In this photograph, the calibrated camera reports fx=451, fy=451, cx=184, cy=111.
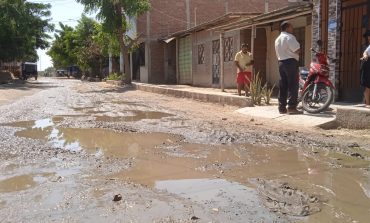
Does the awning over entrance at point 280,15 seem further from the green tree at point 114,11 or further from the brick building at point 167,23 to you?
the brick building at point 167,23

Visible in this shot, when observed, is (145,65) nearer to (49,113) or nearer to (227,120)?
(49,113)

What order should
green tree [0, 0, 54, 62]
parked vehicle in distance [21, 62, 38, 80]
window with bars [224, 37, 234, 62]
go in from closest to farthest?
window with bars [224, 37, 234, 62]
green tree [0, 0, 54, 62]
parked vehicle in distance [21, 62, 38, 80]

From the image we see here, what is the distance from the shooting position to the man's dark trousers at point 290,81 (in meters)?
8.73

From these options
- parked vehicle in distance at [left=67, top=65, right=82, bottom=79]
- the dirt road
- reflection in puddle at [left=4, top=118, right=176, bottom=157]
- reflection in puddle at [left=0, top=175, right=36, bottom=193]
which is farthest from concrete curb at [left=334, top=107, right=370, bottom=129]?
parked vehicle in distance at [left=67, top=65, right=82, bottom=79]

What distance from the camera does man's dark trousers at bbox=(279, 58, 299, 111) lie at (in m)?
8.73

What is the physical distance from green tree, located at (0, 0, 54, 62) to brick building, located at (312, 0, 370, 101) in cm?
2894

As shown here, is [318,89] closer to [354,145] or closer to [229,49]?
[354,145]

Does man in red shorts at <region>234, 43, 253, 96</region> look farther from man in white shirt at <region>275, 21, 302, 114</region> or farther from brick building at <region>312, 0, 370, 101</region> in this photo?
man in white shirt at <region>275, 21, 302, 114</region>

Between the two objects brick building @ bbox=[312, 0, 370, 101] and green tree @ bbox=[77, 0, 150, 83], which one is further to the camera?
green tree @ bbox=[77, 0, 150, 83]

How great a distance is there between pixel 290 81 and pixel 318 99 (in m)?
0.63

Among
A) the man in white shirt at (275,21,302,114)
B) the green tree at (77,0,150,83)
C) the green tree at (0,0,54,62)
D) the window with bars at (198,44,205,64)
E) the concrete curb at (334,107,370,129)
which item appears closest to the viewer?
the concrete curb at (334,107,370,129)

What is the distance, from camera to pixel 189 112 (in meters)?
11.3

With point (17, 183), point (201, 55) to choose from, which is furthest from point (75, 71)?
point (17, 183)

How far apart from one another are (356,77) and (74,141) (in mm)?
6272
